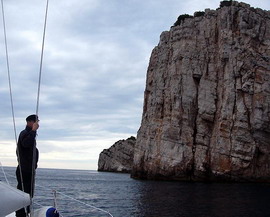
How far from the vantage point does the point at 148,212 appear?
→ 75.7 ft

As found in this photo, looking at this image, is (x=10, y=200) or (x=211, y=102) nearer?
(x=10, y=200)

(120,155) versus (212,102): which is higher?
(212,102)

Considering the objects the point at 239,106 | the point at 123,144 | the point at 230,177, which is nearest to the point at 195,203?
the point at 230,177

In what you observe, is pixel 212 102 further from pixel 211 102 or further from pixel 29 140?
pixel 29 140

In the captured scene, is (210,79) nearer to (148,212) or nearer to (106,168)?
(148,212)

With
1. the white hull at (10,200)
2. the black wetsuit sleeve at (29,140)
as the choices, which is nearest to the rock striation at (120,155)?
the black wetsuit sleeve at (29,140)

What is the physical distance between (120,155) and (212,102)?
61374 mm

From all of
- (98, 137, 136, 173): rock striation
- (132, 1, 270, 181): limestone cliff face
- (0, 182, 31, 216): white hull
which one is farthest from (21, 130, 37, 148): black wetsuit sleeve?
(98, 137, 136, 173): rock striation

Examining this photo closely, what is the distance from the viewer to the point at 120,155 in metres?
117

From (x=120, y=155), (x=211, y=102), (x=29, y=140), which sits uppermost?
(x=211, y=102)

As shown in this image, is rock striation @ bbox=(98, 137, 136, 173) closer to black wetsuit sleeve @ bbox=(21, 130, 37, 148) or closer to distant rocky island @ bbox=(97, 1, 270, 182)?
distant rocky island @ bbox=(97, 1, 270, 182)

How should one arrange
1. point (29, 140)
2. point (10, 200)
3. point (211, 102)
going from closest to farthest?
point (10, 200), point (29, 140), point (211, 102)

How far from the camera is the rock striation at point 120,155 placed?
115500 mm

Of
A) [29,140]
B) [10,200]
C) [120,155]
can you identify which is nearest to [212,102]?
[29,140]
